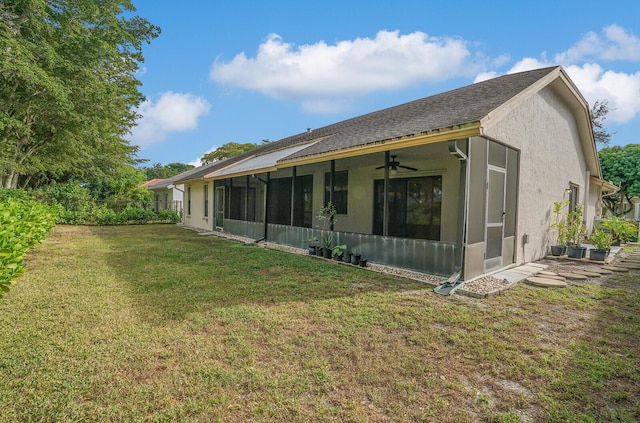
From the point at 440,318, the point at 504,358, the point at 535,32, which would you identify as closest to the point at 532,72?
the point at 535,32

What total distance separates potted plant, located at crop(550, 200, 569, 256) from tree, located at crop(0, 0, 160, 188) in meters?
16.9

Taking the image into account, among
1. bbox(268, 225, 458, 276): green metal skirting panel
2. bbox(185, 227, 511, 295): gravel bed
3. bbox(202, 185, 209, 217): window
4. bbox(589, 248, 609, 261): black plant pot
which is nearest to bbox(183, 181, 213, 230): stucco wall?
bbox(202, 185, 209, 217): window

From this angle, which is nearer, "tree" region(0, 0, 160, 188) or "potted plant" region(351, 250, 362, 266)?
"potted plant" region(351, 250, 362, 266)

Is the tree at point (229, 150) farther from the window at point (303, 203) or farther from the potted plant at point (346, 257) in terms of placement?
the potted plant at point (346, 257)

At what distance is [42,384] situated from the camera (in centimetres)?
258

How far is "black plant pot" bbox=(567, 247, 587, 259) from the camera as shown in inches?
349

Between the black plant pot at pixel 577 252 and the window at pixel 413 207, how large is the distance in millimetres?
3550

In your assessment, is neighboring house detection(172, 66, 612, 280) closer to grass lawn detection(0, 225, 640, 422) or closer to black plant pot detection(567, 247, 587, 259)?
black plant pot detection(567, 247, 587, 259)

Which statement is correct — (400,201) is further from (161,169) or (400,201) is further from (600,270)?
(161,169)

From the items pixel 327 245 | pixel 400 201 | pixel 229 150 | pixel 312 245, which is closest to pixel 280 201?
pixel 312 245

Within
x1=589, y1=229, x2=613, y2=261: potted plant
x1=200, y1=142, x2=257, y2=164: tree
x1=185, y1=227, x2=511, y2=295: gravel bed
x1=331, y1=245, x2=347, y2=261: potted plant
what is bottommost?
x1=185, y1=227, x2=511, y2=295: gravel bed

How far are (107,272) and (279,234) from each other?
5348mm

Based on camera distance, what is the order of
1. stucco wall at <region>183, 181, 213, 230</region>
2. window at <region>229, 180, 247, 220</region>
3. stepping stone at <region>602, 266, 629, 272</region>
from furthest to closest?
stucco wall at <region>183, 181, 213, 230</region>, window at <region>229, 180, 247, 220</region>, stepping stone at <region>602, 266, 629, 272</region>

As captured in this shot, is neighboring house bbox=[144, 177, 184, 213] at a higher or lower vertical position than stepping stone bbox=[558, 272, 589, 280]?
higher
